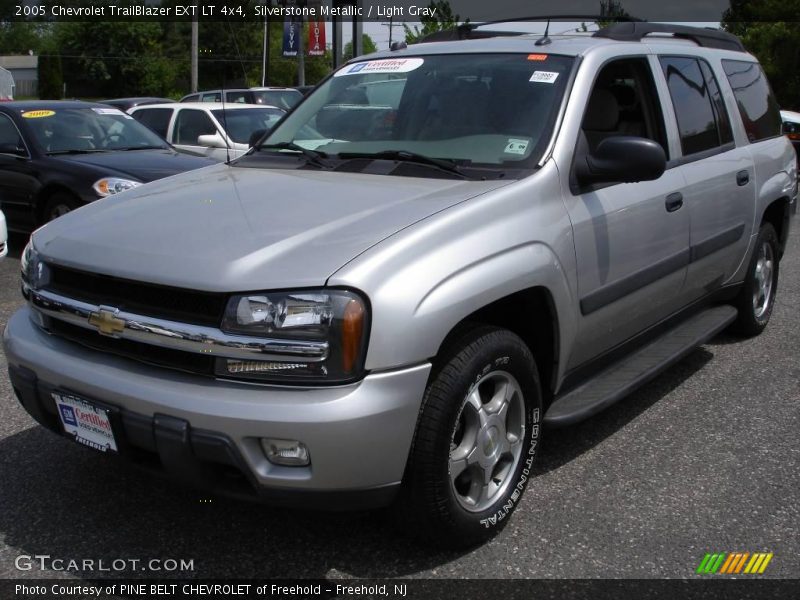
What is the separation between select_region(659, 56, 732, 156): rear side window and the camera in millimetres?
4539

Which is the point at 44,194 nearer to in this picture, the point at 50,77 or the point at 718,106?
the point at 718,106

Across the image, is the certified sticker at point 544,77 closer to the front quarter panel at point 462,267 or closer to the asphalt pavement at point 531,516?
the front quarter panel at point 462,267

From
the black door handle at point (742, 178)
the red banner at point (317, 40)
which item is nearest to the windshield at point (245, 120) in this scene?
the black door handle at point (742, 178)

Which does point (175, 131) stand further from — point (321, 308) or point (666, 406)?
point (321, 308)

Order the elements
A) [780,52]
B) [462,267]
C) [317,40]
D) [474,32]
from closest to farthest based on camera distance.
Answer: [462,267] → [474,32] → [780,52] → [317,40]

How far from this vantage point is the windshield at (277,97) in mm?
16875

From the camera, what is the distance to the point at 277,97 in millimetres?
17281

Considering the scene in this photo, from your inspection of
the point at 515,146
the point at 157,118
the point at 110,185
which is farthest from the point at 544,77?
the point at 157,118

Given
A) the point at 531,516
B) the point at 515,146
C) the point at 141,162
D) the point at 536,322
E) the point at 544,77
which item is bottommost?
the point at 531,516

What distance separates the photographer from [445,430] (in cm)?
289

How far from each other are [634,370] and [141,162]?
5755mm

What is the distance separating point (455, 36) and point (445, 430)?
2.64 m

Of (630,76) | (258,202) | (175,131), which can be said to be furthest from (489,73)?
(175,131)

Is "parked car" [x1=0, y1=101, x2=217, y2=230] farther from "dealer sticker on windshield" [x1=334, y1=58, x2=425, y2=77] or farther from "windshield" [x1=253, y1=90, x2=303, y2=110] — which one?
"windshield" [x1=253, y1=90, x2=303, y2=110]
